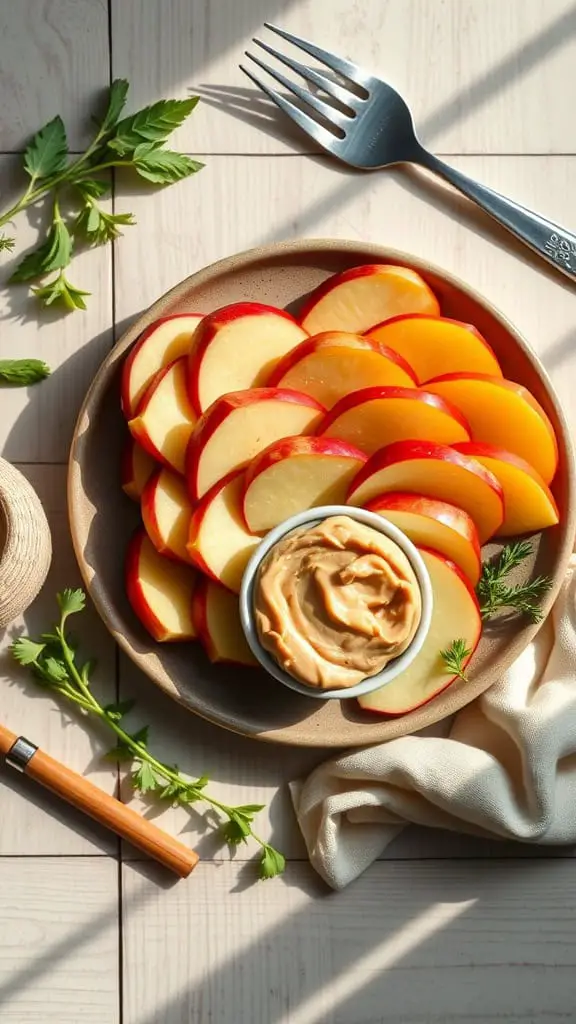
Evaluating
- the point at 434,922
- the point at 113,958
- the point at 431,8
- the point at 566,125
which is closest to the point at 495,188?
the point at 566,125

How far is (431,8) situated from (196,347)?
0.71m

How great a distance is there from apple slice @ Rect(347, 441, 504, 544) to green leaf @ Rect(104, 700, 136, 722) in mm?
459

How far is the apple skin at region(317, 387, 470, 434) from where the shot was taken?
5.25 feet

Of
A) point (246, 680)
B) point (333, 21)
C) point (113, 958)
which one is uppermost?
point (333, 21)

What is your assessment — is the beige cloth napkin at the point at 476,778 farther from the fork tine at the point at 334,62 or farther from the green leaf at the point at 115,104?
the green leaf at the point at 115,104

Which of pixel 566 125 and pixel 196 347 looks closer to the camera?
pixel 196 347

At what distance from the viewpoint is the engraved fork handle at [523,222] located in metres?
1.86

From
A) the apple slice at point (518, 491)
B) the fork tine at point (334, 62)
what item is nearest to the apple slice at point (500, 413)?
the apple slice at point (518, 491)

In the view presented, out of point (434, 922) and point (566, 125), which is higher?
point (566, 125)

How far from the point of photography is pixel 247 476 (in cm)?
162

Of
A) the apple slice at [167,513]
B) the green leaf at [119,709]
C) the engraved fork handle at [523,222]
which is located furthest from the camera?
the engraved fork handle at [523,222]

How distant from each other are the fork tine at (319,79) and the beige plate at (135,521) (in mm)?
251

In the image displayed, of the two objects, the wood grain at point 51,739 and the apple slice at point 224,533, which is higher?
the apple slice at point 224,533

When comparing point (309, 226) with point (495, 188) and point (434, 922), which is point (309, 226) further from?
point (434, 922)
